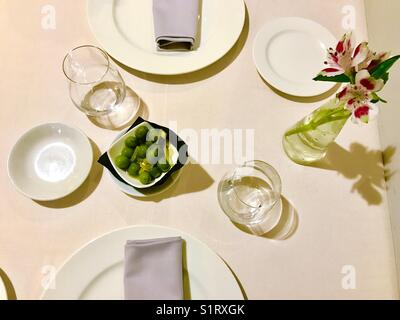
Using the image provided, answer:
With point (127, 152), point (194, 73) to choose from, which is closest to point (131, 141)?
point (127, 152)

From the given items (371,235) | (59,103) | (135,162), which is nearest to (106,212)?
(135,162)

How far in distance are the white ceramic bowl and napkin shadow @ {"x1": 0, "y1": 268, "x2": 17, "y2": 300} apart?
0.14 m

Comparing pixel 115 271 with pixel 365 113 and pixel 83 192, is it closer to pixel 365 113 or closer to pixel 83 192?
pixel 83 192

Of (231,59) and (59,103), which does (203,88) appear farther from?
(59,103)

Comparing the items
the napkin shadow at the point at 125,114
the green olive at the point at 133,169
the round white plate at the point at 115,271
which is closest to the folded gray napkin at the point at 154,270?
the round white plate at the point at 115,271

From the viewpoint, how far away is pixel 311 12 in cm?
81

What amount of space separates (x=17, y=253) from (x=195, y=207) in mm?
337

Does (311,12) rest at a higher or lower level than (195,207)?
higher

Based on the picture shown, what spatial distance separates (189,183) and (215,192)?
54mm

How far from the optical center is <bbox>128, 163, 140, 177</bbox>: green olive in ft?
2.04

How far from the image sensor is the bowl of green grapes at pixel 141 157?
621mm

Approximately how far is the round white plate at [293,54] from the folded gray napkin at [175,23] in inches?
5.7

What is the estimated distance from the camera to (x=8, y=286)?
611 millimetres

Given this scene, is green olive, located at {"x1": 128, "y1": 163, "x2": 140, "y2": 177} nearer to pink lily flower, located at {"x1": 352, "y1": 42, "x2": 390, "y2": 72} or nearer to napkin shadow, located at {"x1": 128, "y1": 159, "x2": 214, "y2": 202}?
napkin shadow, located at {"x1": 128, "y1": 159, "x2": 214, "y2": 202}
